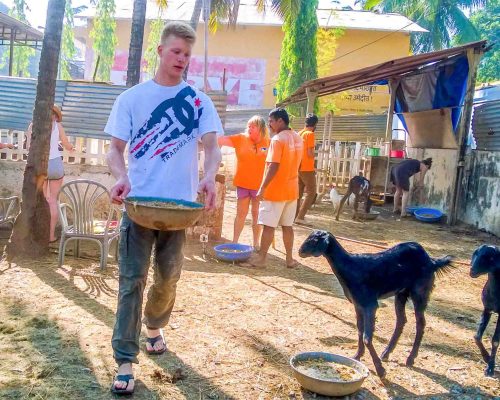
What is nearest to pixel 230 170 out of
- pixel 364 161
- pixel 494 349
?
pixel 364 161

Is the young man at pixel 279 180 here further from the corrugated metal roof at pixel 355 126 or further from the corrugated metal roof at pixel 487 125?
the corrugated metal roof at pixel 355 126

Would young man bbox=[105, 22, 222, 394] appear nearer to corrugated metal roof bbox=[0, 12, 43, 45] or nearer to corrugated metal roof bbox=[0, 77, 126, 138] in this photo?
corrugated metal roof bbox=[0, 77, 126, 138]

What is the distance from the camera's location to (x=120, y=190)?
3.13 m

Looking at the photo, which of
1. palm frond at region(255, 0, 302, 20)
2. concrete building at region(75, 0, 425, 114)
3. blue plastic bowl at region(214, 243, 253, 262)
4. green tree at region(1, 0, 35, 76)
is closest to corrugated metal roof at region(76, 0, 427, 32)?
concrete building at region(75, 0, 425, 114)

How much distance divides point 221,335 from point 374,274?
1382mm

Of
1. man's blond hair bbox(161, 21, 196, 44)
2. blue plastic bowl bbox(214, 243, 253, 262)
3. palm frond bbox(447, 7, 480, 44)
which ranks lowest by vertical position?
blue plastic bowl bbox(214, 243, 253, 262)

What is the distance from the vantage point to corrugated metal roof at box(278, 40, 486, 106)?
448 inches

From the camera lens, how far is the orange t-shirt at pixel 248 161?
745 cm

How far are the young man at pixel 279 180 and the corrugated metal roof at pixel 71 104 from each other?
4133mm

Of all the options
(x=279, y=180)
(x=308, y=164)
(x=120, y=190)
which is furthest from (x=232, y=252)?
(x=120, y=190)

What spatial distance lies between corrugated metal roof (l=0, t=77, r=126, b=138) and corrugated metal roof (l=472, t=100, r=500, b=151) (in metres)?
7.50

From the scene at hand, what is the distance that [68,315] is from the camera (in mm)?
4609

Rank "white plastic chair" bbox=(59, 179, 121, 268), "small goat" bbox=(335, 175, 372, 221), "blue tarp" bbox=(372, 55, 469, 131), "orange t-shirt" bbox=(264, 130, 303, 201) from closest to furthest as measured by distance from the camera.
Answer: "white plastic chair" bbox=(59, 179, 121, 268), "orange t-shirt" bbox=(264, 130, 303, 201), "small goat" bbox=(335, 175, 372, 221), "blue tarp" bbox=(372, 55, 469, 131)

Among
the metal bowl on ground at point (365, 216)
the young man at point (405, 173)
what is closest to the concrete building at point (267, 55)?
the young man at point (405, 173)
